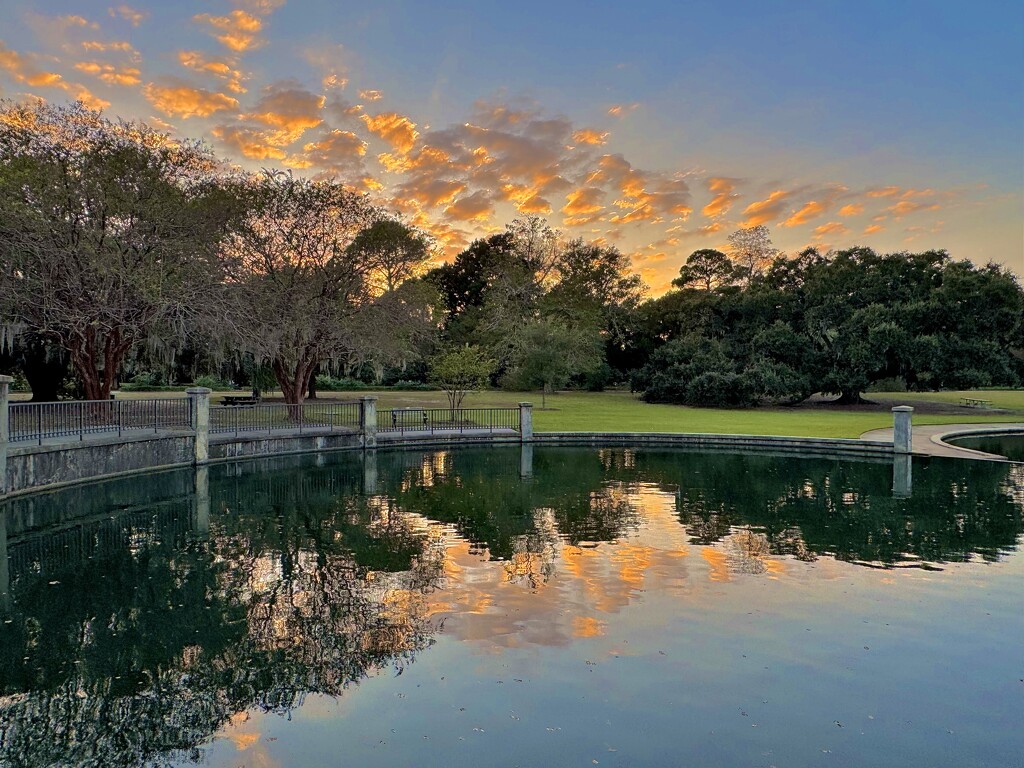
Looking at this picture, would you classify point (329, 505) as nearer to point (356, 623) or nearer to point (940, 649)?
point (356, 623)

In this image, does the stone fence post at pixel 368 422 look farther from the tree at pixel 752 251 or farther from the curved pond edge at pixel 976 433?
the tree at pixel 752 251

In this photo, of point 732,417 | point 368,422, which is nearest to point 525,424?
point 368,422

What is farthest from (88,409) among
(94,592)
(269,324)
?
(94,592)

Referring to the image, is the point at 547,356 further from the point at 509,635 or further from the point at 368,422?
the point at 509,635

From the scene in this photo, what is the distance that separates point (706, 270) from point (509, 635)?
6226cm

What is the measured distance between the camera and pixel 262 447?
2352cm

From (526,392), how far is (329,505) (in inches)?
1965

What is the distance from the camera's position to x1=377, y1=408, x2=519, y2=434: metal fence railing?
30688 mm

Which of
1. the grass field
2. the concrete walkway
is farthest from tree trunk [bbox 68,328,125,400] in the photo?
the concrete walkway

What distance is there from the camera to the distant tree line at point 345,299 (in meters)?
22.4

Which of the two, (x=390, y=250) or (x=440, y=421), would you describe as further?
(x=440, y=421)

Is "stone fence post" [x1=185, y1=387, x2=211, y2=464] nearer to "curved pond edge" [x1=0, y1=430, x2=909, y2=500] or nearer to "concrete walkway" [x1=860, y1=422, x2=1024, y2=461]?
"curved pond edge" [x1=0, y1=430, x2=909, y2=500]

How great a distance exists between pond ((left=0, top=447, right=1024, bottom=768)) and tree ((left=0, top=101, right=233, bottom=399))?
34.6ft

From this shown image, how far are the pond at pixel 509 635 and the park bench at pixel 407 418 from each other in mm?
16274
